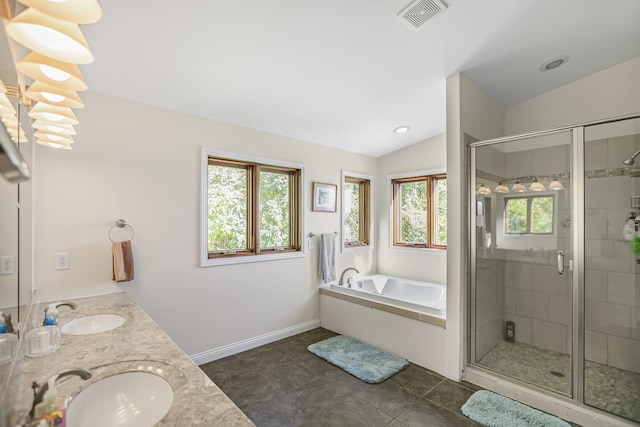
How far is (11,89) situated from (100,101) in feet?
4.66

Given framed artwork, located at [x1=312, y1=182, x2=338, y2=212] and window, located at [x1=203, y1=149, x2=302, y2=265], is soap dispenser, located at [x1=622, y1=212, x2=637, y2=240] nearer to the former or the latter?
framed artwork, located at [x1=312, y1=182, x2=338, y2=212]

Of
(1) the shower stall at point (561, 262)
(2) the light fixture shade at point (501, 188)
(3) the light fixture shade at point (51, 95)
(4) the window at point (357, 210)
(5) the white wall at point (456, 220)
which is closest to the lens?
(3) the light fixture shade at point (51, 95)

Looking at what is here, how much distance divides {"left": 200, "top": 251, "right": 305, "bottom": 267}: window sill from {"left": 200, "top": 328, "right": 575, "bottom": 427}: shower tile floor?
93cm

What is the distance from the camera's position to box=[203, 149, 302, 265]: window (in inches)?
116

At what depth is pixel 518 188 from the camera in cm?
273

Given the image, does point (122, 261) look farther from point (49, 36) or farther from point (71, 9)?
point (71, 9)

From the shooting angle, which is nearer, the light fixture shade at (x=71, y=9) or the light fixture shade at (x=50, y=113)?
the light fixture shade at (x=71, y=9)

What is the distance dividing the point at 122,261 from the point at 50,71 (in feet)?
5.19

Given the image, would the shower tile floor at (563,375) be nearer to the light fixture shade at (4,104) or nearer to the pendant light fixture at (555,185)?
the pendant light fixture at (555,185)

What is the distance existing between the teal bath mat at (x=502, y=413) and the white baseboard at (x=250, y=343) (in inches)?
74.0

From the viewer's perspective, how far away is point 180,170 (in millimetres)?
2625

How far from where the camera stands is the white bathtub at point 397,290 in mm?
3262

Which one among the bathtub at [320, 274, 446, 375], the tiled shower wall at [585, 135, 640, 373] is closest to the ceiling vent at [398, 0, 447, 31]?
the tiled shower wall at [585, 135, 640, 373]

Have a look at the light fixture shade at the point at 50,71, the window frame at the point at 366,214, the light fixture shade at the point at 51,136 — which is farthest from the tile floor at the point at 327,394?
the light fixture shade at the point at 50,71
